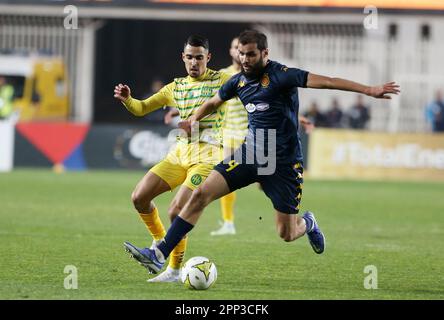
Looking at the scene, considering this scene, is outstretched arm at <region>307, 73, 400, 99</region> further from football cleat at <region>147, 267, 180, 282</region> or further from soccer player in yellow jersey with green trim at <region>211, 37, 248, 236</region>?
soccer player in yellow jersey with green trim at <region>211, 37, 248, 236</region>

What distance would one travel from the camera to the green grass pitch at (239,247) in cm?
884

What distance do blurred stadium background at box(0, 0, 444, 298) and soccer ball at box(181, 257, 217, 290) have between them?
14686mm

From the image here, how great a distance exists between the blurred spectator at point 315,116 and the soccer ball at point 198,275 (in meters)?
18.6

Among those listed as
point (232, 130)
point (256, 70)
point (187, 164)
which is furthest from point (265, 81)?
point (232, 130)

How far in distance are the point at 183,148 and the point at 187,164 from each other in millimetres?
192


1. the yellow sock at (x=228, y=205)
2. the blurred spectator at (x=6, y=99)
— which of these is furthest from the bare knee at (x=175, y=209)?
the blurred spectator at (x=6, y=99)

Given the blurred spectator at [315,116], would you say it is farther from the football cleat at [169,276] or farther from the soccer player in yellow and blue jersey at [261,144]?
the football cleat at [169,276]

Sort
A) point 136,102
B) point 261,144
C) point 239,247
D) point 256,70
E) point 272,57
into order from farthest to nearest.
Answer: point 272,57, point 239,247, point 136,102, point 261,144, point 256,70

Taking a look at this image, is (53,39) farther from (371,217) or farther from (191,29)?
(371,217)

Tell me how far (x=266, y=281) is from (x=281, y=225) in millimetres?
569

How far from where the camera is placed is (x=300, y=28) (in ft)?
99.8

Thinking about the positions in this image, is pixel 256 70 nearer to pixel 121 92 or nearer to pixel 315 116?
pixel 121 92

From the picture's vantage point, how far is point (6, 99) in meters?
28.9
